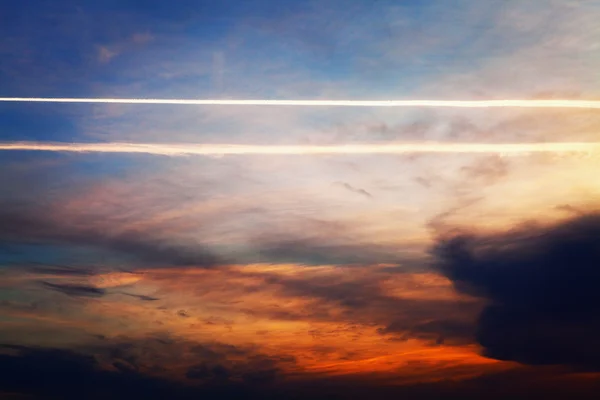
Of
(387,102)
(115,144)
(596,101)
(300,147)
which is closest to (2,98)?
(115,144)

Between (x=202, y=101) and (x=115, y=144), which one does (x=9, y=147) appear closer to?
(x=115, y=144)

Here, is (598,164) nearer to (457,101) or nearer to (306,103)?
(457,101)

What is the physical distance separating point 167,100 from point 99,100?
1.02 meters

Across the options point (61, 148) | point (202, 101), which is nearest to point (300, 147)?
point (202, 101)

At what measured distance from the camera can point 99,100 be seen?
12.6 m

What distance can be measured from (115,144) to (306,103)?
2996 millimetres

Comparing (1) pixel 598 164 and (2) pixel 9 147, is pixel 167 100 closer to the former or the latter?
(2) pixel 9 147

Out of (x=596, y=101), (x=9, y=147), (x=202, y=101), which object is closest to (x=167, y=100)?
(x=202, y=101)

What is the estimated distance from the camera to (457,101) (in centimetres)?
1241

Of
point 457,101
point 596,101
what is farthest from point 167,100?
point 596,101

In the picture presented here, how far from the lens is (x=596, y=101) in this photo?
1241 cm

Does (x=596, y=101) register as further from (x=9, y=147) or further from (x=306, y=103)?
(x=9, y=147)

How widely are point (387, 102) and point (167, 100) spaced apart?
10.7 feet

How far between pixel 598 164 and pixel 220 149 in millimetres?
5767
